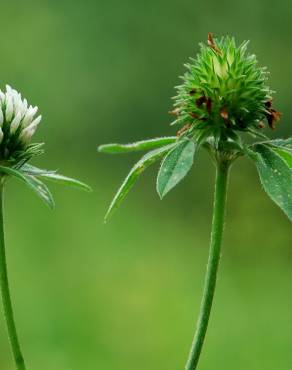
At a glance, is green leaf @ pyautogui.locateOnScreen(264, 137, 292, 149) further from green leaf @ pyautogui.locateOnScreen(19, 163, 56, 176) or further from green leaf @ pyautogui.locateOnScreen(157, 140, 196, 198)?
green leaf @ pyautogui.locateOnScreen(19, 163, 56, 176)

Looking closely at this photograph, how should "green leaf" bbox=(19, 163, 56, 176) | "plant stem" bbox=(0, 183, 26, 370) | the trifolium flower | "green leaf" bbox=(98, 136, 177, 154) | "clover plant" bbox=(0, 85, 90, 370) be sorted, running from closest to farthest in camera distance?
"green leaf" bbox=(98, 136, 177, 154), "plant stem" bbox=(0, 183, 26, 370), "clover plant" bbox=(0, 85, 90, 370), "green leaf" bbox=(19, 163, 56, 176), the trifolium flower

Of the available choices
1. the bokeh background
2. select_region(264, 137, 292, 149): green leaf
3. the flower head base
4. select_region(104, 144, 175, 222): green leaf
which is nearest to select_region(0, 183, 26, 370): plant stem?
select_region(104, 144, 175, 222): green leaf

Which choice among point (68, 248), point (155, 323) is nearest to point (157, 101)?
point (68, 248)

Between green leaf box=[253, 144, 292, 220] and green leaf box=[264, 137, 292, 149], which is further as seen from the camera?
green leaf box=[264, 137, 292, 149]

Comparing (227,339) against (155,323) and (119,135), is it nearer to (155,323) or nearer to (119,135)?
(155,323)

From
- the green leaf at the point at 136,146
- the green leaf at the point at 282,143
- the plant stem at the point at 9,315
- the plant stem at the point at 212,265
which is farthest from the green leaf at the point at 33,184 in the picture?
the green leaf at the point at 282,143

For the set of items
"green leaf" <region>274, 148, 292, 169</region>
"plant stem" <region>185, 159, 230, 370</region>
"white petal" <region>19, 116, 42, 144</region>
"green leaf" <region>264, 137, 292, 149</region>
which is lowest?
"plant stem" <region>185, 159, 230, 370</region>

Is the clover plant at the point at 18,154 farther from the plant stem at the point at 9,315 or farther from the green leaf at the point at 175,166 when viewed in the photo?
the green leaf at the point at 175,166
